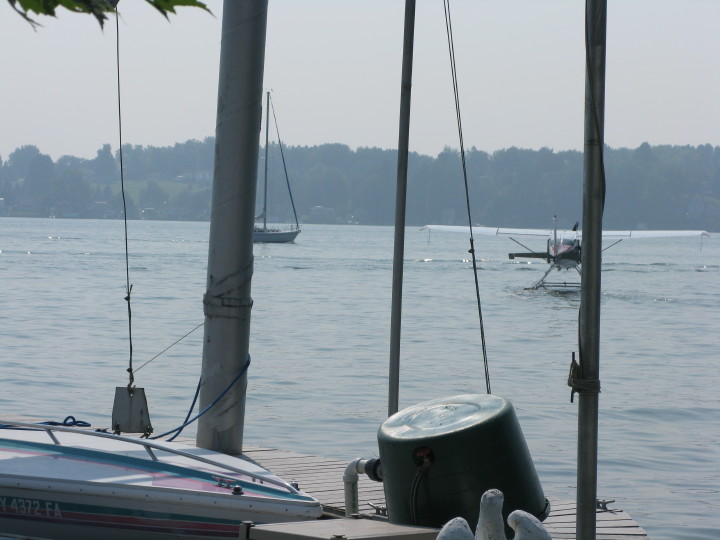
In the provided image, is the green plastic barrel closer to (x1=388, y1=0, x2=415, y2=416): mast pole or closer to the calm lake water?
(x1=388, y1=0, x2=415, y2=416): mast pole

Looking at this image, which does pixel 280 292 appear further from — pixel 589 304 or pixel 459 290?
pixel 589 304

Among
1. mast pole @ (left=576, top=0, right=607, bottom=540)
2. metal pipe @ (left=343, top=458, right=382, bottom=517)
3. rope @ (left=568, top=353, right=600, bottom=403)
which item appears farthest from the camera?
metal pipe @ (left=343, top=458, right=382, bottom=517)

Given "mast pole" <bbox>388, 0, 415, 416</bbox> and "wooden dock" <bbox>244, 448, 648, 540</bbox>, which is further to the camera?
"mast pole" <bbox>388, 0, 415, 416</bbox>

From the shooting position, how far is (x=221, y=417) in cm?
825

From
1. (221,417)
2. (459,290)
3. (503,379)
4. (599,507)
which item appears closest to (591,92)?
(599,507)

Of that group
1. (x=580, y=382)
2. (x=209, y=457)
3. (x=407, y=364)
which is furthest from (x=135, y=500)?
(x=407, y=364)

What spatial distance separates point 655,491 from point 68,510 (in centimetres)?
779

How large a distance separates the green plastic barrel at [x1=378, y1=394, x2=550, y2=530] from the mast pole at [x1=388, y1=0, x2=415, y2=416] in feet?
7.50

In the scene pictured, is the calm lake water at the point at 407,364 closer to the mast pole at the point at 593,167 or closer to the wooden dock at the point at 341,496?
the wooden dock at the point at 341,496

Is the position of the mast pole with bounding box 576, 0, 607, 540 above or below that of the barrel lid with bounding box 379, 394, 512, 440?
above

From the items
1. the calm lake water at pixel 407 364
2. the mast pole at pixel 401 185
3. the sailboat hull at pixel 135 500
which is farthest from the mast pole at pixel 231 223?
the calm lake water at pixel 407 364

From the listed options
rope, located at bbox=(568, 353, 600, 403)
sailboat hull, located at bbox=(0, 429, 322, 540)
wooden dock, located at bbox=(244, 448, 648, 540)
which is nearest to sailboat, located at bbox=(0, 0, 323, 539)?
sailboat hull, located at bbox=(0, 429, 322, 540)

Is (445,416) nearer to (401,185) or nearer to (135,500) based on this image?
(135,500)

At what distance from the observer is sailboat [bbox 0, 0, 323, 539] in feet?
21.0
